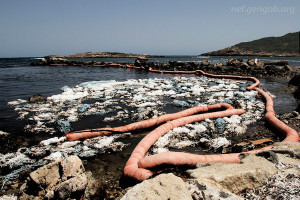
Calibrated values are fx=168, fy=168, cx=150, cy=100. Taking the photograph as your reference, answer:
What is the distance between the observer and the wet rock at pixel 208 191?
1625mm

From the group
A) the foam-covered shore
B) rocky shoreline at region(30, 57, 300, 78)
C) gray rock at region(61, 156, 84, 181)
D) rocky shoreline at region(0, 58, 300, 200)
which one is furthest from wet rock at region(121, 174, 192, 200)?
rocky shoreline at region(30, 57, 300, 78)

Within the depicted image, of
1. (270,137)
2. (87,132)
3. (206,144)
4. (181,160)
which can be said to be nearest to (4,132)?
(87,132)

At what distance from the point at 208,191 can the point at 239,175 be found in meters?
0.53

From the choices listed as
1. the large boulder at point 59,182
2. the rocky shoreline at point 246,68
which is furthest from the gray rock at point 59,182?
the rocky shoreline at point 246,68

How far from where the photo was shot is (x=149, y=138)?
3727mm

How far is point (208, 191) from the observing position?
1.67 metres

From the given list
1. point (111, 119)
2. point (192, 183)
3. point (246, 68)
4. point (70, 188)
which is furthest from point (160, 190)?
point (246, 68)

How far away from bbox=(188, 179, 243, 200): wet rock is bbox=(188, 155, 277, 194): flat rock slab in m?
0.18

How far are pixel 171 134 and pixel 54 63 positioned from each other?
31629mm

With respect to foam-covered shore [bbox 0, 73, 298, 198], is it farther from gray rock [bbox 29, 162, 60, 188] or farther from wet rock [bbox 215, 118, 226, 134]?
gray rock [bbox 29, 162, 60, 188]

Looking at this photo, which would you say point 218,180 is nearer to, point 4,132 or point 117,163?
point 117,163

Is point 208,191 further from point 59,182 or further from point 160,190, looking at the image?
point 59,182

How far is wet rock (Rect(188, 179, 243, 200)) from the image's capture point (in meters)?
1.62

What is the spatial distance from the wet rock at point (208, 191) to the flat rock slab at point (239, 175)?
0.58ft
